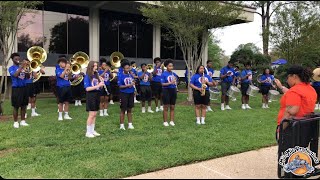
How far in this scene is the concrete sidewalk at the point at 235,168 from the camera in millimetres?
Result: 4141

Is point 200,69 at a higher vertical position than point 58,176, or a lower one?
higher

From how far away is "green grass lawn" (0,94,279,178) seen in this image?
445 cm

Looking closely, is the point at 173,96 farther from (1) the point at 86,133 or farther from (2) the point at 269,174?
(2) the point at 269,174

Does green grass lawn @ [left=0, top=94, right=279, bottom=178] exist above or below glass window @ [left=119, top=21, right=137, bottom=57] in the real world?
below

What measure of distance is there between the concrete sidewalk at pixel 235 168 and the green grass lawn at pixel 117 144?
205 millimetres

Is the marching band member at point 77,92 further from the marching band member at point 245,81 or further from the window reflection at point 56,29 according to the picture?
the marching band member at point 245,81

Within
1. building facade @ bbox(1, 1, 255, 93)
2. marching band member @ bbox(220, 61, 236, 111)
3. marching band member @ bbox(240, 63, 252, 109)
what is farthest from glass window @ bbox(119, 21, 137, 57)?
marching band member @ bbox(240, 63, 252, 109)

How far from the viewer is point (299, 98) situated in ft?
13.0

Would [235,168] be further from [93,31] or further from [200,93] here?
[200,93]

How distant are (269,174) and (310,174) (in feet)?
1.72

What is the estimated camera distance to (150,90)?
10.6 meters

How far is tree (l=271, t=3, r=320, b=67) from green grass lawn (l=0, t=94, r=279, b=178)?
1.94 m

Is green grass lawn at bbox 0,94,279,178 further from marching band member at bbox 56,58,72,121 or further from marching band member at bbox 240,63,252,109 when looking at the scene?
marching band member at bbox 240,63,252,109

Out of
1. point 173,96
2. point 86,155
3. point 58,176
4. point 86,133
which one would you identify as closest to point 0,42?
point 86,133
